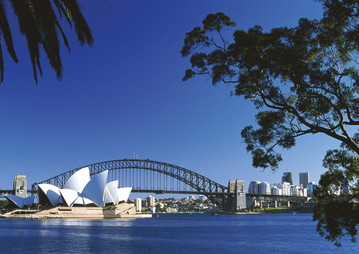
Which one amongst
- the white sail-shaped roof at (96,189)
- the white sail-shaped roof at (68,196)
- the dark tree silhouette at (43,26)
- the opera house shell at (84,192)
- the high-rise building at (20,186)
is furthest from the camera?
the high-rise building at (20,186)

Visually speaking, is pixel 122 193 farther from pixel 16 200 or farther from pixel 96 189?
pixel 16 200

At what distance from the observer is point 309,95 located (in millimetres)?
13117

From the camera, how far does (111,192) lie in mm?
119312

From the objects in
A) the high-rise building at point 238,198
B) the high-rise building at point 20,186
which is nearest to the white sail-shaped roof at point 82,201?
the high-rise building at point 20,186

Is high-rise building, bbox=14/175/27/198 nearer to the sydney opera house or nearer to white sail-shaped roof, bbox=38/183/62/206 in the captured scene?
the sydney opera house

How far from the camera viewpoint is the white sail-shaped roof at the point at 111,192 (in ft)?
391

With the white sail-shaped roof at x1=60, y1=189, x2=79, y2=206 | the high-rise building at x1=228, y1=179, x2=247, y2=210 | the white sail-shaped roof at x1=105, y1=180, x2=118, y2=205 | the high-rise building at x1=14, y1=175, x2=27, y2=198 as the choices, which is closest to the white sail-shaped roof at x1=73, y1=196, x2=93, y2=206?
the white sail-shaped roof at x1=60, y1=189, x2=79, y2=206

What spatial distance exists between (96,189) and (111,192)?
18.6 ft

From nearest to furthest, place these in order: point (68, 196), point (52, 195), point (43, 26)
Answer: point (43, 26), point (68, 196), point (52, 195)

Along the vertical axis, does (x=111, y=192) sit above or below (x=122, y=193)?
above

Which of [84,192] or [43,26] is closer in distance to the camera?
[43,26]

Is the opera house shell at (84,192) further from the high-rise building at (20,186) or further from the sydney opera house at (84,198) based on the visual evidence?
the high-rise building at (20,186)

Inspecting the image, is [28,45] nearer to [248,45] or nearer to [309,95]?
[248,45]

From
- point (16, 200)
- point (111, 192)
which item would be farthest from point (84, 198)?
point (16, 200)
